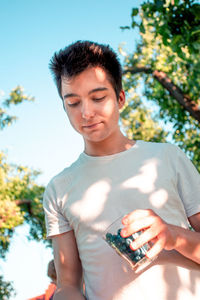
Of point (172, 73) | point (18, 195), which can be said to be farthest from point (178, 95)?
point (18, 195)

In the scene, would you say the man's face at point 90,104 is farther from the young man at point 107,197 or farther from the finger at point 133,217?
the finger at point 133,217

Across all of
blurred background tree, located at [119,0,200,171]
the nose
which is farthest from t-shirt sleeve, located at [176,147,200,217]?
blurred background tree, located at [119,0,200,171]

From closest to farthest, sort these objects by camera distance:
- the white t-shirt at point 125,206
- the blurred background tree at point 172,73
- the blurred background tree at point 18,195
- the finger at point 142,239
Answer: the finger at point 142,239
the white t-shirt at point 125,206
the blurred background tree at point 172,73
the blurred background tree at point 18,195

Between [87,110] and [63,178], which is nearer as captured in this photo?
[87,110]

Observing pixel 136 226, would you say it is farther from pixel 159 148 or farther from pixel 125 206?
pixel 159 148

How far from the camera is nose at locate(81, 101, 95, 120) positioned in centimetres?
149

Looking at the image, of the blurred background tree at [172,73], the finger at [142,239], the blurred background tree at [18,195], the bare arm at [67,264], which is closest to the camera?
the finger at [142,239]

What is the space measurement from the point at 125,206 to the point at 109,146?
350 mm

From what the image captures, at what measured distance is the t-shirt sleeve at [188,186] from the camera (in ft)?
4.60

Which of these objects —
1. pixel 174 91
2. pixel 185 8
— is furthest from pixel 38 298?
pixel 185 8

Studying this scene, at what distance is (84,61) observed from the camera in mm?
1579

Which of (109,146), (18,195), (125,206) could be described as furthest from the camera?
(18,195)

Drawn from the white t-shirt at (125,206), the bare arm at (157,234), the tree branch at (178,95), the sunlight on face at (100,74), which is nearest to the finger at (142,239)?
the bare arm at (157,234)

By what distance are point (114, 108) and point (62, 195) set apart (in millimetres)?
471
